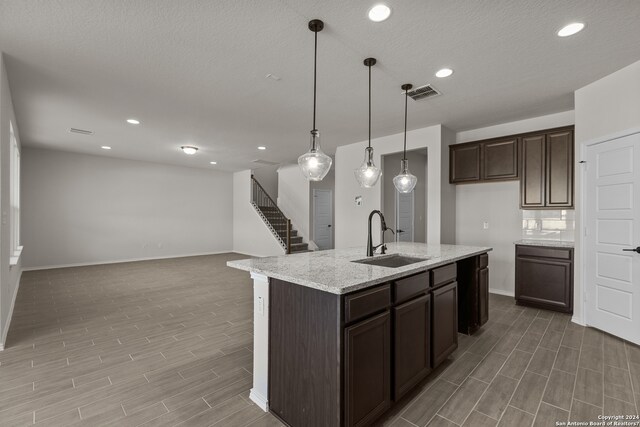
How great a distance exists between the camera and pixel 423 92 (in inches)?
142

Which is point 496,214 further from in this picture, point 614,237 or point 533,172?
point 614,237

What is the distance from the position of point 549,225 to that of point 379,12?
402cm

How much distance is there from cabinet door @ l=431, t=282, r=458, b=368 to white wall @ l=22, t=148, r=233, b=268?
8.32 meters

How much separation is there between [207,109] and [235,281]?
323 centimetres

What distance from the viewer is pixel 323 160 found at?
2.75 metres

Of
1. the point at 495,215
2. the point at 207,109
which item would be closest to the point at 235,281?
the point at 207,109

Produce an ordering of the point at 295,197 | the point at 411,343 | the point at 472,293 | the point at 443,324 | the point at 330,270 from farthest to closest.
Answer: the point at 295,197
the point at 472,293
the point at 443,324
the point at 411,343
the point at 330,270

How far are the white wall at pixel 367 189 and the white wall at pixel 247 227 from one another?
2978mm

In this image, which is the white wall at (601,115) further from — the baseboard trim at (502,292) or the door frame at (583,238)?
the baseboard trim at (502,292)

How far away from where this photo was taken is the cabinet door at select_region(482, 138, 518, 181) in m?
4.37

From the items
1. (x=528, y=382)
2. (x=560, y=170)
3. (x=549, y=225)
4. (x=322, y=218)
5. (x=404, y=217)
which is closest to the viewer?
(x=528, y=382)

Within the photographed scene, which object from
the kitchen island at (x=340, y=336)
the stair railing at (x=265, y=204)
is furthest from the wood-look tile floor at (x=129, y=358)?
the stair railing at (x=265, y=204)

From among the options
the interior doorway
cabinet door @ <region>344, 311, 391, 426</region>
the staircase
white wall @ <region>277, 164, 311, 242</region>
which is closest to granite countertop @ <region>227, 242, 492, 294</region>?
cabinet door @ <region>344, 311, 391, 426</region>

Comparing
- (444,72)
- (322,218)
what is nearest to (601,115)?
(444,72)
